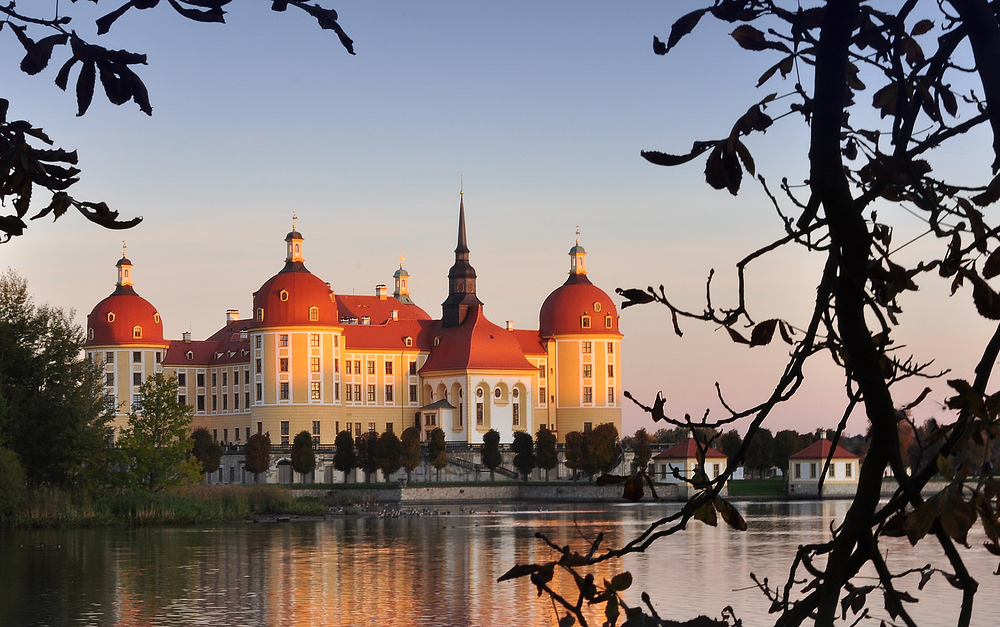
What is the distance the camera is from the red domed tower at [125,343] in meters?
93.1

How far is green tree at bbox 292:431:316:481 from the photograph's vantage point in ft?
247

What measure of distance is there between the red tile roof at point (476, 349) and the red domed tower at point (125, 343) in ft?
59.2

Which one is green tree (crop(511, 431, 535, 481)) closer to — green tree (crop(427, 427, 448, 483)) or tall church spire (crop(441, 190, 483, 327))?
green tree (crop(427, 427, 448, 483))

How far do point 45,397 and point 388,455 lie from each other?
122ft

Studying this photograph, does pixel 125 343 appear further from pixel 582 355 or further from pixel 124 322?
pixel 582 355

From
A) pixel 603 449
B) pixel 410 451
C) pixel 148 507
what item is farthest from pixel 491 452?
pixel 148 507

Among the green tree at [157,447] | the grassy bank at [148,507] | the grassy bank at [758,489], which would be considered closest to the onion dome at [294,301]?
the grassy bank at [758,489]

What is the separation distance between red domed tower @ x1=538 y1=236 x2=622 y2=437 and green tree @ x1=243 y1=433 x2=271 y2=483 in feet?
73.5

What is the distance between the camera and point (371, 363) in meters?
93.9

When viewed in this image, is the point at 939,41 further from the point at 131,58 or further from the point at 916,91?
the point at 131,58

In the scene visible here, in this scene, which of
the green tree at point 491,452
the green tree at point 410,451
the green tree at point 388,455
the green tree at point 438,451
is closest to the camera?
the green tree at point 388,455

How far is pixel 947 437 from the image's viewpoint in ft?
6.75

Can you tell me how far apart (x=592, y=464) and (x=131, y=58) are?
69.9 metres

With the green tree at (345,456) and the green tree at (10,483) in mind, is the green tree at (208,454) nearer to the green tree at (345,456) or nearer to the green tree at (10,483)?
the green tree at (345,456)
